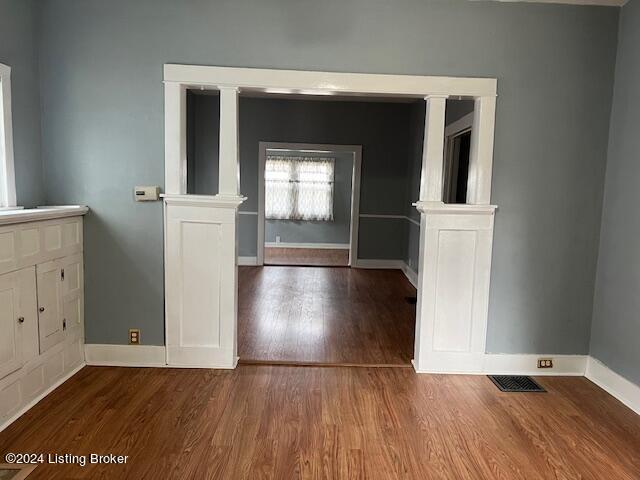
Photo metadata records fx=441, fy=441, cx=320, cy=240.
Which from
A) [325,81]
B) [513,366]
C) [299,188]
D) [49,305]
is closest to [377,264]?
[299,188]

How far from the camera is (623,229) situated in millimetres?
2918

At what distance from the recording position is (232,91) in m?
2.99

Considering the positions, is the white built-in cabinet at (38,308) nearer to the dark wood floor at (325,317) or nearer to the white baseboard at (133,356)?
the white baseboard at (133,356)

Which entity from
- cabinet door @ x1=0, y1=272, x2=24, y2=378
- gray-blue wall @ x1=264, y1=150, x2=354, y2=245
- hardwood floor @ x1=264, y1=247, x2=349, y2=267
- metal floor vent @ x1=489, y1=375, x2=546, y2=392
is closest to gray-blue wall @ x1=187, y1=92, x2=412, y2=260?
hardwood floor @ x1=264, y1=247, x2=349, y2=267

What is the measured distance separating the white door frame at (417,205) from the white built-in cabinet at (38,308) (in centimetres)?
61

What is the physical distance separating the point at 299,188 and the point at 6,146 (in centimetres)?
693

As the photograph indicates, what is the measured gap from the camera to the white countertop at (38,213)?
230cm

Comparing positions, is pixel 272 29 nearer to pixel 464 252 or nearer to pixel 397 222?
A: pixel 464 252

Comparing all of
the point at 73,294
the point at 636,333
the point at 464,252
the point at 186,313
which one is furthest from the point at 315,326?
the point at 636,333

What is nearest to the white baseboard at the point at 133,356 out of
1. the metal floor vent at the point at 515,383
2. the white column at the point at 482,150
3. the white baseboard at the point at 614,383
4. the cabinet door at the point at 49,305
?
the cabinet door at the point at 49,305

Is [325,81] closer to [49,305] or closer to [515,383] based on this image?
[49,305]

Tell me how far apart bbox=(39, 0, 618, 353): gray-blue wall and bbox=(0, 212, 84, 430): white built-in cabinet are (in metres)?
0.16

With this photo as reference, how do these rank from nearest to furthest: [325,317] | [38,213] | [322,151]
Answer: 1. [38,213]
2. [325,317]
3. [322,151]

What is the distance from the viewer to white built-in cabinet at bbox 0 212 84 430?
236cm
